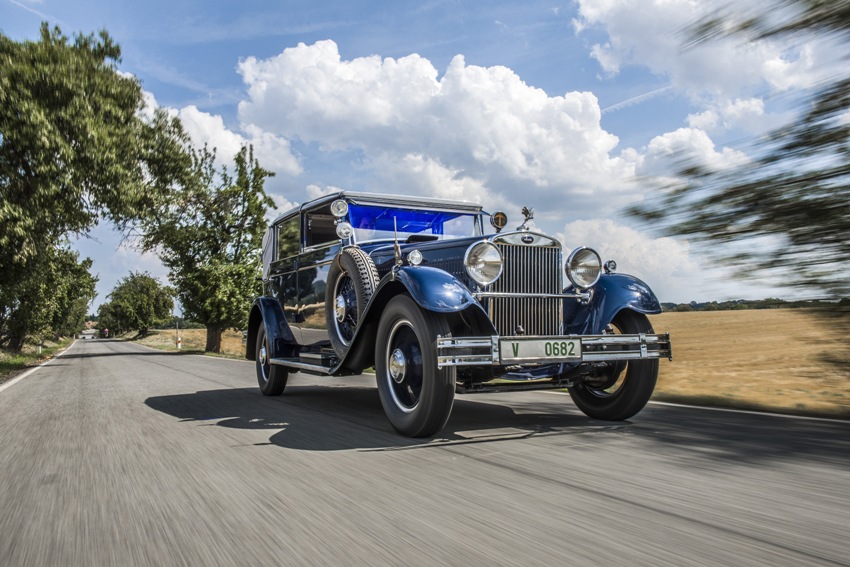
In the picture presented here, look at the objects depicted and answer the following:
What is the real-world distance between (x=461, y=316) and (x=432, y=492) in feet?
5.93

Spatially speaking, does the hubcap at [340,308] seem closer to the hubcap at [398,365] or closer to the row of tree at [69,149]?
the hubcap at [398,365]

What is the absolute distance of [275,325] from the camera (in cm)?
778

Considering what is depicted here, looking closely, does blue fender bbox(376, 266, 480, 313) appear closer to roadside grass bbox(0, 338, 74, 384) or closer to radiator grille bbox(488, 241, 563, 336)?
radiator grille bbox(488, 241, 563, 336)

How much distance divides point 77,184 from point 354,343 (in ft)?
41.5

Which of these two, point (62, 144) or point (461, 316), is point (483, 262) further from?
point (62, 144)

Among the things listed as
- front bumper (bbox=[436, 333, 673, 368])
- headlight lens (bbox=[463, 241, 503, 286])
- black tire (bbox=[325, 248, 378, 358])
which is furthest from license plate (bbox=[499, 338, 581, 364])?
black tire (bbox=[325, 248, 378, 358])

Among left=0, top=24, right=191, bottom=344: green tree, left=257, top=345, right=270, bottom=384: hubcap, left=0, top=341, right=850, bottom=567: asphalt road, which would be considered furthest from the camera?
left=0, top=24, right=191, bottom=344: green tree

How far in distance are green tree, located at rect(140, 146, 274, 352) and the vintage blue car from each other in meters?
23.6

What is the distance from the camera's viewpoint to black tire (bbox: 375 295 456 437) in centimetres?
427

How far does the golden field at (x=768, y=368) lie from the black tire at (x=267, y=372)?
15.1 feet

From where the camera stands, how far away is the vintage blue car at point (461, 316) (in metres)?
4.35

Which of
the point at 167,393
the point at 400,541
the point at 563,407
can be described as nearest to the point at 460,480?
the point at 400,541

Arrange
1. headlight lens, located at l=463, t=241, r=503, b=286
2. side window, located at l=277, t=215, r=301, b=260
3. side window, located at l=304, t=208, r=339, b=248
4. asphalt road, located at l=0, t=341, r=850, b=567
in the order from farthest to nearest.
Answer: side window, located at l=277, t=215, r=301, b=260 → side window, located at l=304, t=208, r=339, b=248 → headlight lens, located at l=463, t=241, r=503, b=286 → asphalt road, located at l=0, t=341, r=850, b=567

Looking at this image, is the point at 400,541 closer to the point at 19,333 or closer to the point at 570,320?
the point at 570,320
